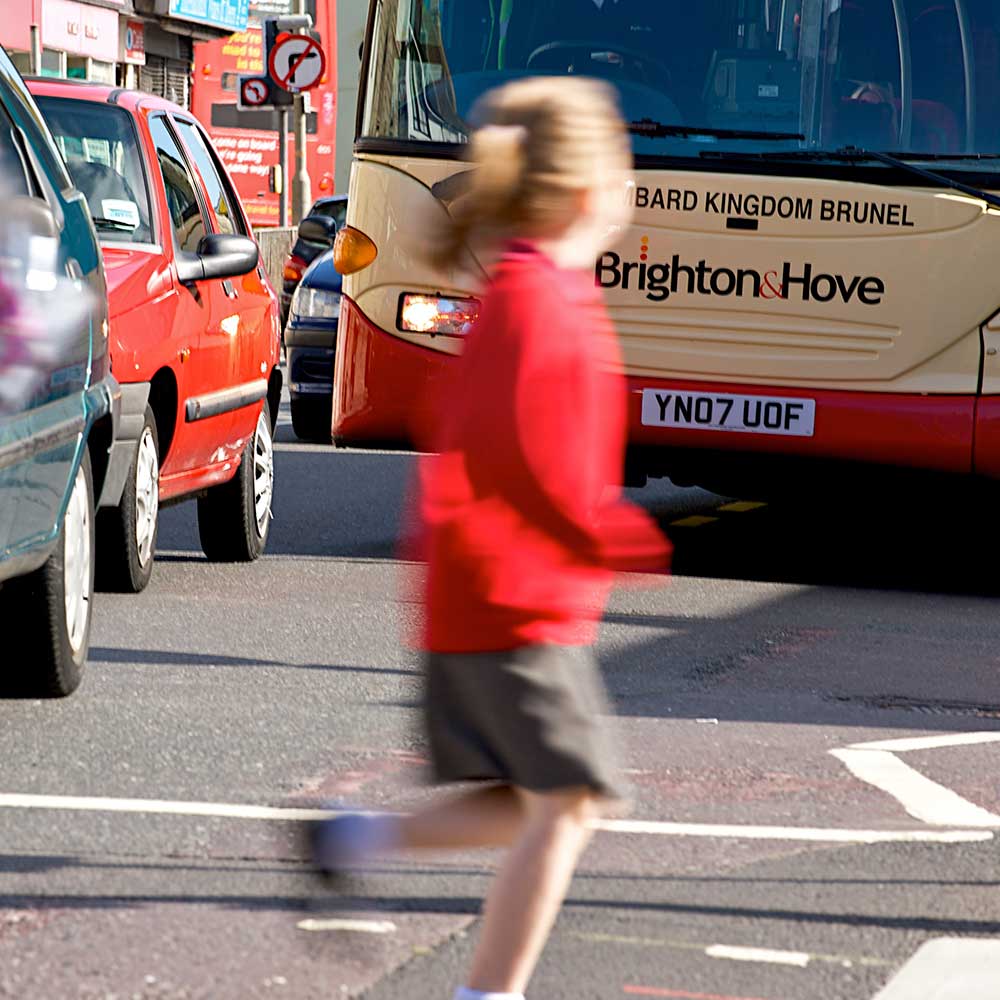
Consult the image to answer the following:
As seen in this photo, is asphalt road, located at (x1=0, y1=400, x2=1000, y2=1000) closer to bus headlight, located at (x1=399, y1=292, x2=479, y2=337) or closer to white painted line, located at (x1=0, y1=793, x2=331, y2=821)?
white painted line, located at (x1=0, y1=793, x2=331, y2=821)

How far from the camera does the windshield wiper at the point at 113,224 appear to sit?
369 inches

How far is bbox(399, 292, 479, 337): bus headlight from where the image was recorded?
10156mm

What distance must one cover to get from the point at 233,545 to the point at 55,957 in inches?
234

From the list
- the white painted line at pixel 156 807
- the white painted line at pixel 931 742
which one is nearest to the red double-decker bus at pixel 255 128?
the white painted line at pixel 931 742

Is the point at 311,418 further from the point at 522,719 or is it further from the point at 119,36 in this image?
the point at 119,36

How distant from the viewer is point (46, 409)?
21.1 ft

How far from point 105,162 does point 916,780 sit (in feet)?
14.8

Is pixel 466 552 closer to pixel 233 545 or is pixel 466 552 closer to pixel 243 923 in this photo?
pixel 243 923

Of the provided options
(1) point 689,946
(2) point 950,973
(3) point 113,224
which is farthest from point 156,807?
(3) point 113,224

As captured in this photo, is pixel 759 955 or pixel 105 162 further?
pixel 105 162

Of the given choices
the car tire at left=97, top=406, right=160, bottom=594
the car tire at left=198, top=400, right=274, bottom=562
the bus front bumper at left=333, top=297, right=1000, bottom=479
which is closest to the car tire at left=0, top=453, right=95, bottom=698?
the car tire at left=97, top=406, right=160, bottom=594

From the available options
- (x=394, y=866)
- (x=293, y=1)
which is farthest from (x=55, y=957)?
(x=293, y=1)

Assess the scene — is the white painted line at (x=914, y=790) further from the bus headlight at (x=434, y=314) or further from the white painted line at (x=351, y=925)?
the bus headlight at (x=434, y=314)

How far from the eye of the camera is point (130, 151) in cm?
958
